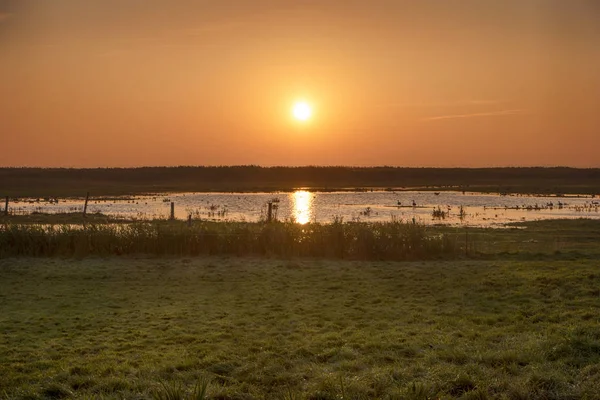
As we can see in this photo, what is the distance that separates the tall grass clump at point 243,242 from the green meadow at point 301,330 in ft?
6.31

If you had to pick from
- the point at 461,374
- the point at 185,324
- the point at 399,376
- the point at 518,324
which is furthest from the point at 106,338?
the point at 518,324

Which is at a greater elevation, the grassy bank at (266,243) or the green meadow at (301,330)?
the grassy bank at (266,243)

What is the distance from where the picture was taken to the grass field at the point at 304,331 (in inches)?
328

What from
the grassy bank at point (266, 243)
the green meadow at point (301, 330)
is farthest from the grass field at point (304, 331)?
the grassy bank at point (266, 243)

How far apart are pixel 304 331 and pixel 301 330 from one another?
9 cm

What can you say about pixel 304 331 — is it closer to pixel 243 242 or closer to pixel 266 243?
pixel 266 243

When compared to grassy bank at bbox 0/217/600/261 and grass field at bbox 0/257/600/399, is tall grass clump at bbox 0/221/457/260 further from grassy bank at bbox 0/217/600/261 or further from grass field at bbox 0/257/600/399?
grass field at bbox 0/257/600/399

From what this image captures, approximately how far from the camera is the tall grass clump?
2233 centimetres

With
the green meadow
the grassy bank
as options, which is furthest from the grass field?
the grassy bank

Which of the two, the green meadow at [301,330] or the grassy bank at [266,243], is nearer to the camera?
the green meadow at [301,330]

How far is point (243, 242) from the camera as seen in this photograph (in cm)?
2291

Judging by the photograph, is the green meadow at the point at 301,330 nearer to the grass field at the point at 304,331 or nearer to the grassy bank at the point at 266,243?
the grass field at the point at 304,331

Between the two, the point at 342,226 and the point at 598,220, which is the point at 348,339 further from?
the point at 598,220

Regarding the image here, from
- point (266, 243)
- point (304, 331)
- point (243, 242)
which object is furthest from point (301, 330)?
point (243, 242)
